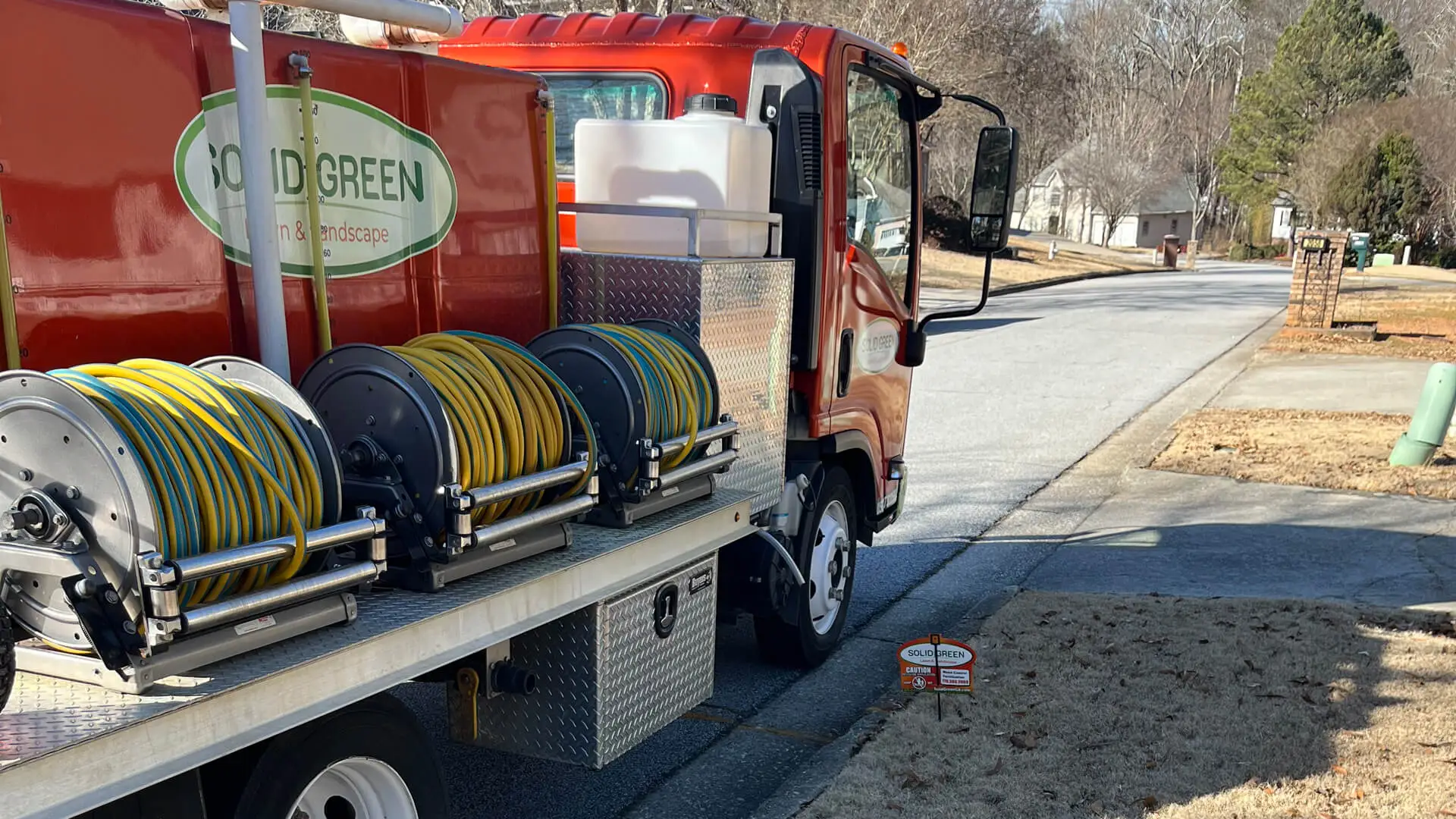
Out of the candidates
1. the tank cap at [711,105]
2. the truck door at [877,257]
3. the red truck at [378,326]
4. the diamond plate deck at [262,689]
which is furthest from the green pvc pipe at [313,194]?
the truck door at [877,257]

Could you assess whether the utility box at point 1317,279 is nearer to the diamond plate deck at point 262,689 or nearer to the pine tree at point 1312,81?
the diamond plate deck at point 262,689

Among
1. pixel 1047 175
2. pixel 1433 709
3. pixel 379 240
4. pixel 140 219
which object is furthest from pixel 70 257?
pixel 1047 175

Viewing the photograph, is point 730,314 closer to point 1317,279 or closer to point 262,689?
point 262,689

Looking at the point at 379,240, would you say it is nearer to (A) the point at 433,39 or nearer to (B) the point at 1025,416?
(A) the point at 433,39

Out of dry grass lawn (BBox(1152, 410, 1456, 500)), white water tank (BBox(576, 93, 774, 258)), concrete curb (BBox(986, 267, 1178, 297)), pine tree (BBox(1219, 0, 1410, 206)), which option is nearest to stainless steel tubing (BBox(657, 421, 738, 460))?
white water tank (BBox(576, 93, 774, 258))

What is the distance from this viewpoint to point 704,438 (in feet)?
13.0

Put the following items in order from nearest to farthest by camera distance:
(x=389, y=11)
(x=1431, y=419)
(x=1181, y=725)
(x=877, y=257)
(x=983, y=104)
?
1. (x=389, y=11)
2. (x=1181, y=725)
3. (x=983, y=104)
4. (x=877, y=257)
5. (x=1431, y=419)

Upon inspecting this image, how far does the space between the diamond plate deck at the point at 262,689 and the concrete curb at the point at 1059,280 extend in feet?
A: 84.2

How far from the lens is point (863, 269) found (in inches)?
213

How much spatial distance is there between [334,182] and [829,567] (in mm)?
2961

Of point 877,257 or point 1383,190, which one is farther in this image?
point 1383,190

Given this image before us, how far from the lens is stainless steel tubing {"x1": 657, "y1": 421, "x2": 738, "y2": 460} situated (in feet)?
12.3

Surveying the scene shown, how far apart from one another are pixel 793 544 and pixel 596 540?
1.87m

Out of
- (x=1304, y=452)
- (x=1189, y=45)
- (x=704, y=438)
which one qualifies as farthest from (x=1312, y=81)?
(x=704, y=438)
